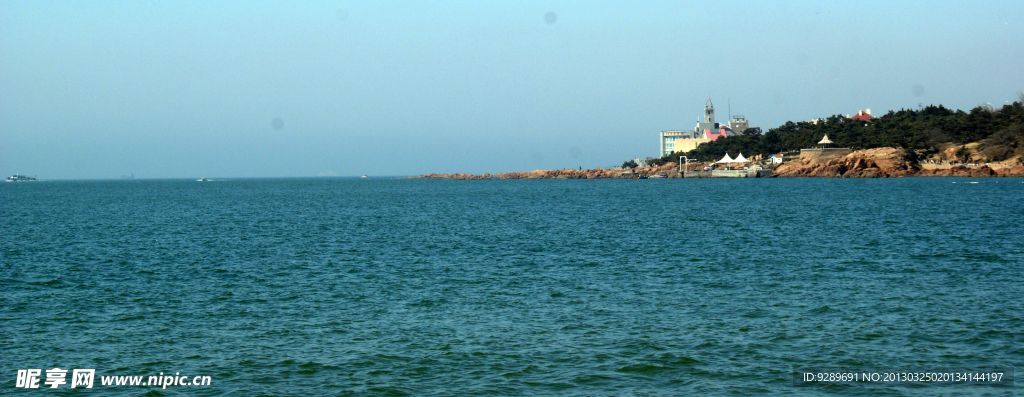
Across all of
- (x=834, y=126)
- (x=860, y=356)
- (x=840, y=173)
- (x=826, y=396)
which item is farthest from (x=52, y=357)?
(x=834, y=126)

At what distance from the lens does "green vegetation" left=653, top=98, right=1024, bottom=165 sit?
411 ft

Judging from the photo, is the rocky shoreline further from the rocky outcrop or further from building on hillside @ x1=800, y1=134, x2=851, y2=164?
building on hillside @ x1=800, y1=134, x2=851, y2=164

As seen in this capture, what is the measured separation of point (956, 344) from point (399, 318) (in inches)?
508

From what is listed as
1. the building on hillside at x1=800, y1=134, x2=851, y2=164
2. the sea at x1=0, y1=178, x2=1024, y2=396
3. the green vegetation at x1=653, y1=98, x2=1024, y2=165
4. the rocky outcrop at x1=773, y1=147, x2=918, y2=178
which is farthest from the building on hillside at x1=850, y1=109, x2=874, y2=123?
the sea at x1=0, y1=178, x2=1024, y2=396

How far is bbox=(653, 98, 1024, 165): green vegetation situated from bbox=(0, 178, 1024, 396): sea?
10245cm

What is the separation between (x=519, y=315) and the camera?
64.6 ft

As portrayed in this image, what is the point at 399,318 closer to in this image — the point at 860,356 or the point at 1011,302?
the point at 860,356

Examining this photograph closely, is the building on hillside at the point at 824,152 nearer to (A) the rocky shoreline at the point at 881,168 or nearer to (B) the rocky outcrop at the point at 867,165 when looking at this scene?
(A) the rocky shoreline at the point at 881,168

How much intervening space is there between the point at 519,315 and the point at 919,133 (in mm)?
138853

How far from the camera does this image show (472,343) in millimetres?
16828

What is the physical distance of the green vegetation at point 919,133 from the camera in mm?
125312

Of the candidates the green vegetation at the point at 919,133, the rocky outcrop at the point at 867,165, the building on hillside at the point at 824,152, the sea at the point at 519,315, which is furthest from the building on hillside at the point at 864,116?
the sea at the point at 519,315

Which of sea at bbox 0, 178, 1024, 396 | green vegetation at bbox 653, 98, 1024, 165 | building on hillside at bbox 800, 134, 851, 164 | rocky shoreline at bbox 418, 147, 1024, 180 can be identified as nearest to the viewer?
sea at bbox 0, 178, 1024, 396

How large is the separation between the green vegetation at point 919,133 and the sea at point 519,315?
102 m
